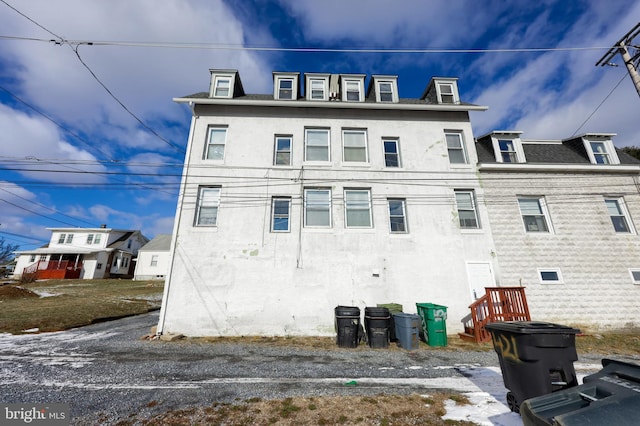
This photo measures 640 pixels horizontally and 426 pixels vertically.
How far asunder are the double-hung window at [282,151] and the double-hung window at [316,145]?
2.64 feet

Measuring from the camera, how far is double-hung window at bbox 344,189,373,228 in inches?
412

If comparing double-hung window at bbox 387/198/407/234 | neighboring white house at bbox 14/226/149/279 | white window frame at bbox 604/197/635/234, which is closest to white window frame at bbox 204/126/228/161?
double-hung window at bbox 387/198/407/234

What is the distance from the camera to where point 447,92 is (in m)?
12.6

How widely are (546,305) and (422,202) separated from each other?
6162 millimetres

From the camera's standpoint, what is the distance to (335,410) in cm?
395

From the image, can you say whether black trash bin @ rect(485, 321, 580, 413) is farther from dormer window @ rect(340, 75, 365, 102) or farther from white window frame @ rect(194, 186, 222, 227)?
dormer window @ rect(340, 75, 365, 102)

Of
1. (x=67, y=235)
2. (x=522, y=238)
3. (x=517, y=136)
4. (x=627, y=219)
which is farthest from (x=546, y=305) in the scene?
(x=67, y=235)

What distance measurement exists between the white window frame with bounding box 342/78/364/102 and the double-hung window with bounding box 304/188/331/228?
535 centimetres

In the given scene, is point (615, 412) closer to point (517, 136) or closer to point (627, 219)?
point (517, 136)

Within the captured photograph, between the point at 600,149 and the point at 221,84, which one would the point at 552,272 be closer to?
the point at 600,149

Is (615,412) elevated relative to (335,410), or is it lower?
elevated

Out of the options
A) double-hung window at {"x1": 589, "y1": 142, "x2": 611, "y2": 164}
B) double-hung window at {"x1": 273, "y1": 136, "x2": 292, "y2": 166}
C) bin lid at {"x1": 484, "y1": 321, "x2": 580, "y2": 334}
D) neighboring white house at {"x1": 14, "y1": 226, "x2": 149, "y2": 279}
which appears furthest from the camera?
neighboring white house at {"x1": 14, "y1": 226, "x2": 149, "y2": 279}

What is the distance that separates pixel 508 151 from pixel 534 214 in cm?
326

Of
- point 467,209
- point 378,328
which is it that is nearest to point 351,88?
point 467,209
